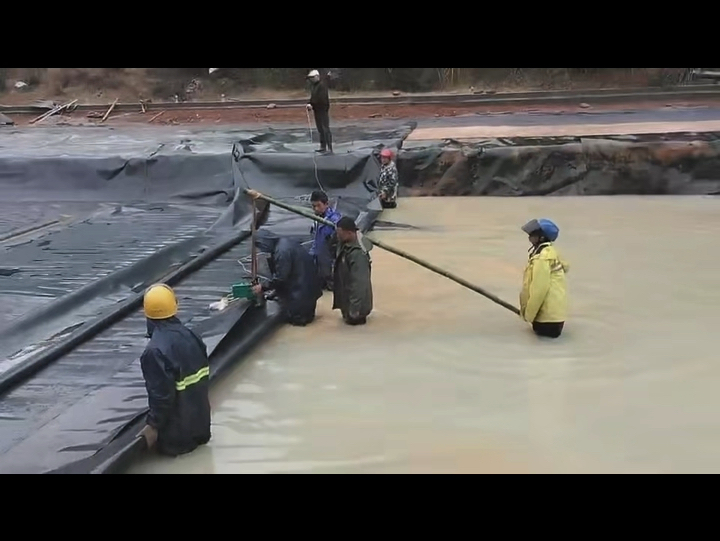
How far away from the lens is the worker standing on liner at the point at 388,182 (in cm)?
976

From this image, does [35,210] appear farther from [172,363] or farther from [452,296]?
[172,363]

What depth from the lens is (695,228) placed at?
8188 mm

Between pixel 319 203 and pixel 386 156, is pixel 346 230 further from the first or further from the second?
pixel 386 156

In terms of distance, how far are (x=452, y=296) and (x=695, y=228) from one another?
351 centimetres

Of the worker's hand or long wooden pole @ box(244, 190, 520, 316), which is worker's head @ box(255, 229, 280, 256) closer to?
long wooden pole @ box(244, 190, 520, 316)

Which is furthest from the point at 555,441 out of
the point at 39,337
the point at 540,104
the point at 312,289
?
the point at 540,104

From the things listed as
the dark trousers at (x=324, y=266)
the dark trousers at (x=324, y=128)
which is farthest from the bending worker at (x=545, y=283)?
the dark trousers at (x=324, y=128)

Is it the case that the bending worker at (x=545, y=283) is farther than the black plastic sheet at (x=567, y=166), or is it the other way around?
the black plastic sheet at (x=567, y=166)

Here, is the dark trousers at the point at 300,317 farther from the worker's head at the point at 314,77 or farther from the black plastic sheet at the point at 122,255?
the worker's head at the point at 314,77

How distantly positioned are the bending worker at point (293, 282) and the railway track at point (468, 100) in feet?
35.0

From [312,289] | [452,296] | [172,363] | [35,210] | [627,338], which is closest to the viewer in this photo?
[172,363]

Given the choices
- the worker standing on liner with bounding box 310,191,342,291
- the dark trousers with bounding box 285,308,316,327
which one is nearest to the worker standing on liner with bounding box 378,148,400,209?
the worker standing on liner with bounding box 310,191,342,291

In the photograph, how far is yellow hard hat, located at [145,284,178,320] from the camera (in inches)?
138

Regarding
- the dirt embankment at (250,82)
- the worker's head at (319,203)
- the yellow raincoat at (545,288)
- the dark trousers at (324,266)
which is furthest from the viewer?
the dirt embankment at (250,82)
